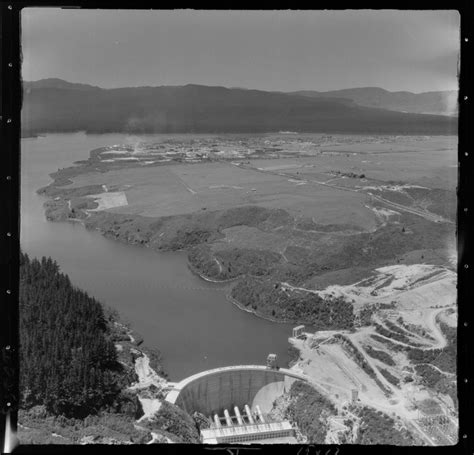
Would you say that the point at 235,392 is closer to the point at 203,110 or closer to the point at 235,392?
the point at 235,392

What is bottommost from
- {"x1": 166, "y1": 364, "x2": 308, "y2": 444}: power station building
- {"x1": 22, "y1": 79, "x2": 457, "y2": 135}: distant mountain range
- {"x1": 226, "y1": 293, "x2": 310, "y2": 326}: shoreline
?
{"x1": 166, "y1": 364, "x2": 308, "y2": 444}: power station building

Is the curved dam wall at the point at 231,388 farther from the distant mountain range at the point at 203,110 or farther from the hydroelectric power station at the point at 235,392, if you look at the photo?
the distant mountain range at the point at 203,110

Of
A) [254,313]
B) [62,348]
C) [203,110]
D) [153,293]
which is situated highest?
[203,110]

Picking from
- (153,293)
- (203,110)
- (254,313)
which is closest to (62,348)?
(153,293)

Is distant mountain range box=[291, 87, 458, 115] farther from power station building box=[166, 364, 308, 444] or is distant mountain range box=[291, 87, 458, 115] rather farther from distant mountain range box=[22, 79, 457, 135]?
power station building box=[166, 364, 308, 444]

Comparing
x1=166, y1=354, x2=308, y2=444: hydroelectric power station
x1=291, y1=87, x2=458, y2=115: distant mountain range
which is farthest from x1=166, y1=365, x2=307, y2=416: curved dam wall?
x1=291, y1=87, x2=458, y2=115: distant mountain range

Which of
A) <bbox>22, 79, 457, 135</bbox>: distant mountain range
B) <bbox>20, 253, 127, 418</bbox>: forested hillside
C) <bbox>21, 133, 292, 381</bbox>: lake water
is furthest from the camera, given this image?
<bbox>21, 133, 292, 381</bbox>: lake water

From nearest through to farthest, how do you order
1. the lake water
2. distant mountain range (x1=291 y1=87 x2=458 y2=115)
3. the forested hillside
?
the forested hillside < distant mountain range (x1=291 y1=87 x2=458 y2=115) < the lake water

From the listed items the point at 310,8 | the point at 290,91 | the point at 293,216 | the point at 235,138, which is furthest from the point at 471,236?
the point at 293,216
